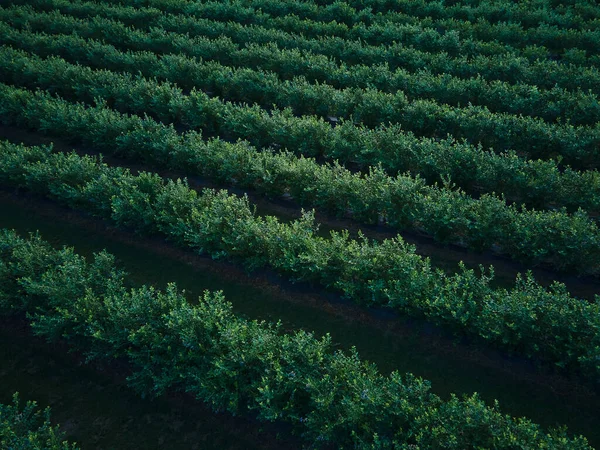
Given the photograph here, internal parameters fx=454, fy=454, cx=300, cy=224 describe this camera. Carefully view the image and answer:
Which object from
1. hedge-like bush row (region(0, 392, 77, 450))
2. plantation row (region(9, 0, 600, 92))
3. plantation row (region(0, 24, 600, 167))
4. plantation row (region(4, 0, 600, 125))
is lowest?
hedge-like bush row (region(0, 392, 77, 450))

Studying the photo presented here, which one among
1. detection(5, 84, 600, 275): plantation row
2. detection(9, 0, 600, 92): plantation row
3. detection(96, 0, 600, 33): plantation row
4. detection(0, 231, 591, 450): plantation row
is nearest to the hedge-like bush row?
detection(0, 231, 591, 450): plantation row

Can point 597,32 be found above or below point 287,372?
above

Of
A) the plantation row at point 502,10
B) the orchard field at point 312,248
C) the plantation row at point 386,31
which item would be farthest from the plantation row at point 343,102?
the plantation row at point 502,10

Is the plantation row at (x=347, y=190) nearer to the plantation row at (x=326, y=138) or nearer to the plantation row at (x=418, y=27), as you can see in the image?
the plantation row at (x=326, y=138)

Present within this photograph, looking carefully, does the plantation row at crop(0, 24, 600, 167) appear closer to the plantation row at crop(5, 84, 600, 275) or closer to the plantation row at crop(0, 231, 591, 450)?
the plantation row at crop(5, 84, 600, 275)

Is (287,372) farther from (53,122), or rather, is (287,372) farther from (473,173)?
(53,122)

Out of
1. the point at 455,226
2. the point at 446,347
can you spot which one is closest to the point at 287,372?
the point at 446,347
